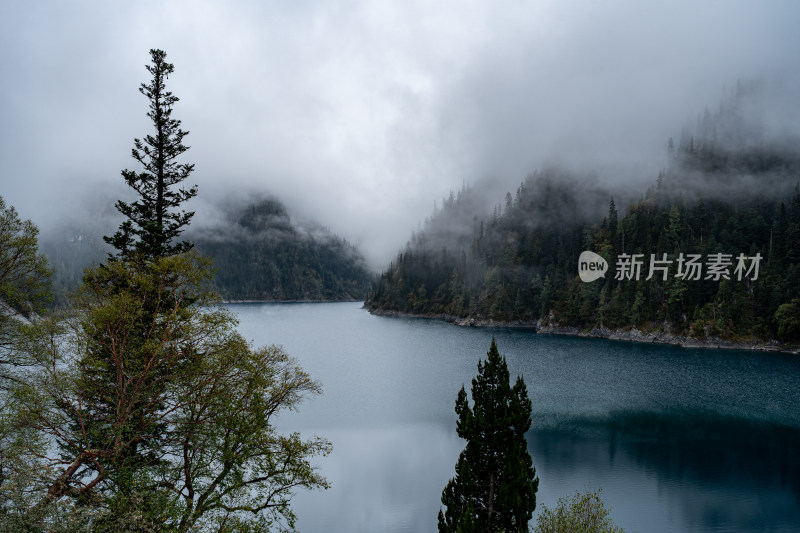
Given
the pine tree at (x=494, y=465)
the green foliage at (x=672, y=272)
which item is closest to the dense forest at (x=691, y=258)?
the green foliage at (x=672, y=272)

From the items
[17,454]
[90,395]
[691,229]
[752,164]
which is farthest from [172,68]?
[752,164]

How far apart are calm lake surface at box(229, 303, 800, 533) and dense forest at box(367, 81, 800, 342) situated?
22835mm

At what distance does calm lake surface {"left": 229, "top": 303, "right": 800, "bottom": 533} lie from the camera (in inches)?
1215

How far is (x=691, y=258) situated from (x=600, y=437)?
11071 cm

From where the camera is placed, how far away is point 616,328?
134 m

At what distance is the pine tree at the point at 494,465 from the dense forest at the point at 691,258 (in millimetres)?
111274


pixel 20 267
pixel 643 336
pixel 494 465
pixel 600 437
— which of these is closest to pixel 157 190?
pixel 20 267

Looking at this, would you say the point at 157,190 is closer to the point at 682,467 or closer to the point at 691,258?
the point at 682,467

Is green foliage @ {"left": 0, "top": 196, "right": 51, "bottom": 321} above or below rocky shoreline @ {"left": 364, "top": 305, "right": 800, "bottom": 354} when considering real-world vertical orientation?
above

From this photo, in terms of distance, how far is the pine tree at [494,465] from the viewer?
66.7ft

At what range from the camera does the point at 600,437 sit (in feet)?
148

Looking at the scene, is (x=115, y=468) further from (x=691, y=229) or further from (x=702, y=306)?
(x=691, y=229)

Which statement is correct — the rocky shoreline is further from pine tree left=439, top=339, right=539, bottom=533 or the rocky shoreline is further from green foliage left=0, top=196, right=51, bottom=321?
green foliage left=0, top=196, right=51, bottom=321

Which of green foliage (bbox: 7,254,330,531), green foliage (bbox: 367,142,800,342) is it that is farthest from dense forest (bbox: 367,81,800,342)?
green foliage (bbox: 7,254,330,531)
